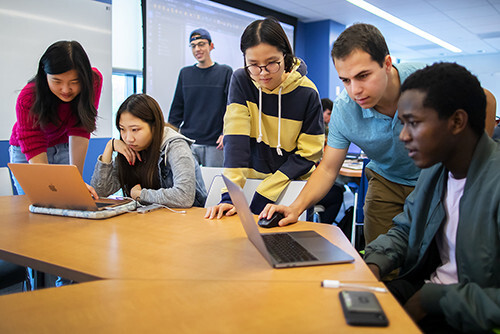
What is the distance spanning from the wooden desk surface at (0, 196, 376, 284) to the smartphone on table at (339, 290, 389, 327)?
116mm

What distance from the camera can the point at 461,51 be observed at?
9664 millimetres

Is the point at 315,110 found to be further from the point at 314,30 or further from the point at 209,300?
the point at 314,30

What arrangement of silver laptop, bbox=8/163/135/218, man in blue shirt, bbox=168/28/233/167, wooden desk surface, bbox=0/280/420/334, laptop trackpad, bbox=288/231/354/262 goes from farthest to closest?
man in blue shirt, bbox=168/28/233/167
silver laptop, bbox=8/163/135/218
laptop trackpad, bbox=288/231/354/262
wooden desk surface, bbox=0/280/420/334

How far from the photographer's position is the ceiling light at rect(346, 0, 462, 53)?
5.89 meters

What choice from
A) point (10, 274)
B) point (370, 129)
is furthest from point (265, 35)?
point (10, 274)

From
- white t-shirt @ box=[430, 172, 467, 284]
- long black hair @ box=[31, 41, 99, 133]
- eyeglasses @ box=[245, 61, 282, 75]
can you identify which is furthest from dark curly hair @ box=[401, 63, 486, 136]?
long black hair @ box=[31, 41, 99, 133]

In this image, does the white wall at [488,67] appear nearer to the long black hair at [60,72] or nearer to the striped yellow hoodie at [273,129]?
the striped yellow hoodie at [273,129]

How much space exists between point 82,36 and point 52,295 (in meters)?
3.33

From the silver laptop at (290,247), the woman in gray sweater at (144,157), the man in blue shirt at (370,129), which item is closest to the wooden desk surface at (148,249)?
the silver laptop at (290,247)

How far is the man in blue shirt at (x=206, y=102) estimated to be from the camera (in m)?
3.65

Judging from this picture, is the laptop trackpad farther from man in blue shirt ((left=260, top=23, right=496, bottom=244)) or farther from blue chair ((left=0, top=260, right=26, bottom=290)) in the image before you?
blue chair ((left=0, top=260, right=26, bottom=290))

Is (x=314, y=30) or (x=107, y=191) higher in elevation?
(x=314, y=30)

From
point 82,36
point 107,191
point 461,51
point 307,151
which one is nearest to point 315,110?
point 307,151

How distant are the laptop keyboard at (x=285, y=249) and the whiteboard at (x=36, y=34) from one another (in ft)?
7.25
